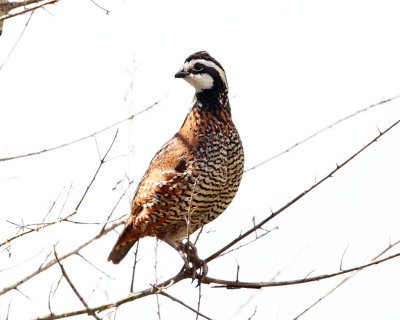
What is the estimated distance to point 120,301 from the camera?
17.5 feet

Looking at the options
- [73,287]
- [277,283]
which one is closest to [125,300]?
[73,287]

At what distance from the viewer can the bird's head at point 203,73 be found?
21.8 ft

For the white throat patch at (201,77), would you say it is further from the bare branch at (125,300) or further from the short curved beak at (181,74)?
the bare branch at (125,300)

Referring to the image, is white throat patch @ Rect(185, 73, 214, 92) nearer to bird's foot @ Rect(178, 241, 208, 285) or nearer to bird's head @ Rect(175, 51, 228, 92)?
bird's head @ Rect(175, 51, 228, 92)

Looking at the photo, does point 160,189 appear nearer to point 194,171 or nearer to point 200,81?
point 194,171

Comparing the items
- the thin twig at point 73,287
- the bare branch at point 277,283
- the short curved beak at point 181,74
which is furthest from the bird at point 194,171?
the thin twig at point 73,287

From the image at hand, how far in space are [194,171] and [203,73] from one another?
104 cm

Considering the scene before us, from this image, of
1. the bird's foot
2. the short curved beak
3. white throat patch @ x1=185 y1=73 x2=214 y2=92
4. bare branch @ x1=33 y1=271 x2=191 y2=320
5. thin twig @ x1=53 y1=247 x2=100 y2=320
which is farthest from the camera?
white throat patch @ x1=185 y1=73 x2=214 y2=92

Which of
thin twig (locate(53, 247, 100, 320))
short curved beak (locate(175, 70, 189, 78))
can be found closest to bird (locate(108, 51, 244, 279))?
short curved beak (locate(175, 70, 189, 78))

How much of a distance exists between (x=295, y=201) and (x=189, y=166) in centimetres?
150

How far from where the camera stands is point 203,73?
675 centimetres

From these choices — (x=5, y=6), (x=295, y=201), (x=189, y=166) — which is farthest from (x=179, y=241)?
(x=5, y=6)

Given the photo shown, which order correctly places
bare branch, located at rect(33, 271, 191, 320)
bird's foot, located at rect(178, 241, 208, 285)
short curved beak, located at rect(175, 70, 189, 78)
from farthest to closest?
short curved beak, located at rect(175, 70, 189, 78)
bird's foot, located at rect(178, 241, 208, 285)
bare branch, located at rect(33, 271, 191, 320)

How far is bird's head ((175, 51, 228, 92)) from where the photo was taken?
21.8 ft
